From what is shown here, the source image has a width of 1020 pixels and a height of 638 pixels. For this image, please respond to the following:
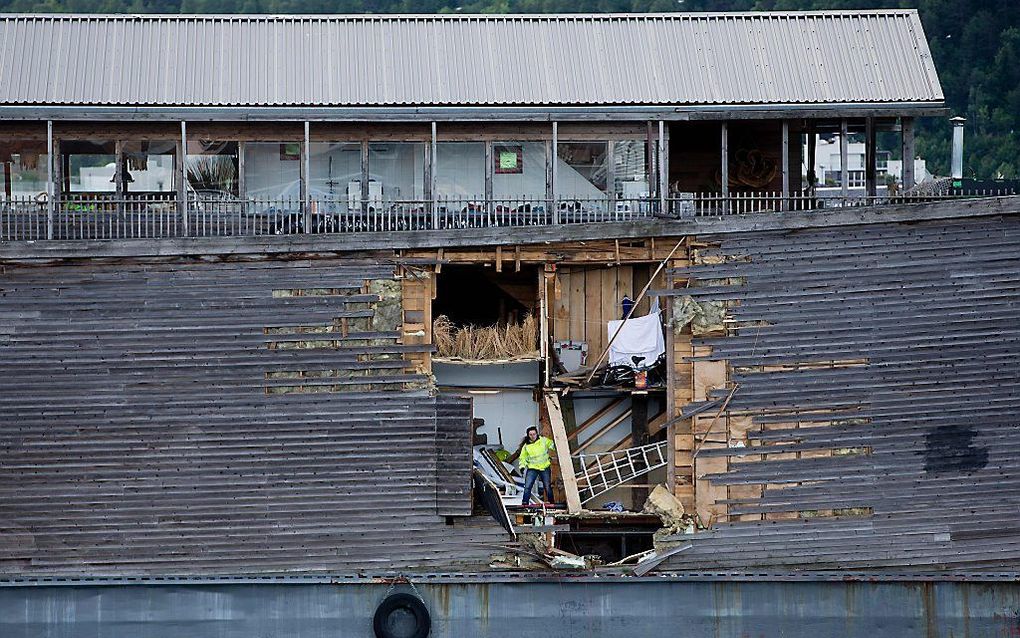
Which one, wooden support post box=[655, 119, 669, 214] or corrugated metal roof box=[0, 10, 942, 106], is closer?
corrugated metal roof box=[0, 10, 942, 106]

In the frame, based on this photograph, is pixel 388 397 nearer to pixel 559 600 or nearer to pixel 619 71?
pixel 559 600

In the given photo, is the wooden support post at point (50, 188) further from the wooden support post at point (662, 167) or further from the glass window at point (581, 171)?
the wooden support post at point (662, 167)

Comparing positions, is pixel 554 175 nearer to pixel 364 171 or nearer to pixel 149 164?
pixel 364 171

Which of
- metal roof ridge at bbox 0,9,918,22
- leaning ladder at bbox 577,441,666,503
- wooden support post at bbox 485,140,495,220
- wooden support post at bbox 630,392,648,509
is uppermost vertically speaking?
metal roof ridge at bbox 0,9,918,22

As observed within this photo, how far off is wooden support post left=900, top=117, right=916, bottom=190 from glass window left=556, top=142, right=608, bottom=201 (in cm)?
557

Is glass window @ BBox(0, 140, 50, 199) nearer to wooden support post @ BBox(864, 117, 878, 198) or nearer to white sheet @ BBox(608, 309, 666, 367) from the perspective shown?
white sheet @ BBox(608, 309, 666, 367)

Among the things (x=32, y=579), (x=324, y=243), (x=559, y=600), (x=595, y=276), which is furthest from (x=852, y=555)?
(x=32, y=579)

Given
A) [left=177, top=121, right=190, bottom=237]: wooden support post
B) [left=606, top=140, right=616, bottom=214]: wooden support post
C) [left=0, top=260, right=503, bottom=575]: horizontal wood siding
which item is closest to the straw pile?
[left=0, top=260, right=503, bottom=575]: horizontal wood siding

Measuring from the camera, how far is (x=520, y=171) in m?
29.4

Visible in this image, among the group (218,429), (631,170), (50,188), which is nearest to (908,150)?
(631,170)

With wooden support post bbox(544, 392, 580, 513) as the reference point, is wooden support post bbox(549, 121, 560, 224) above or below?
above

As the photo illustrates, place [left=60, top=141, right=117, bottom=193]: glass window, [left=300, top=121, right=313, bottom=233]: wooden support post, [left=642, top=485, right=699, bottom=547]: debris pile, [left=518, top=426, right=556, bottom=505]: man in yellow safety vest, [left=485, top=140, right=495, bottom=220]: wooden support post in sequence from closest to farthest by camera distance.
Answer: [left=642, top=485, right=699, bottom=547]: debris pile, [left=518, top=426, right=556, bottom=505]: man in yellow safety vest, [left=300, top=121, right=313, bottom=233]: wooden support post, [left=485, top=140, right=495, bottom=220]: wooden support post, [left=60, top=141, right=117, bottom=193]: glass window

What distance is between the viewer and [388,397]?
83.1 ft

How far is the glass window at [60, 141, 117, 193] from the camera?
2936 cm
